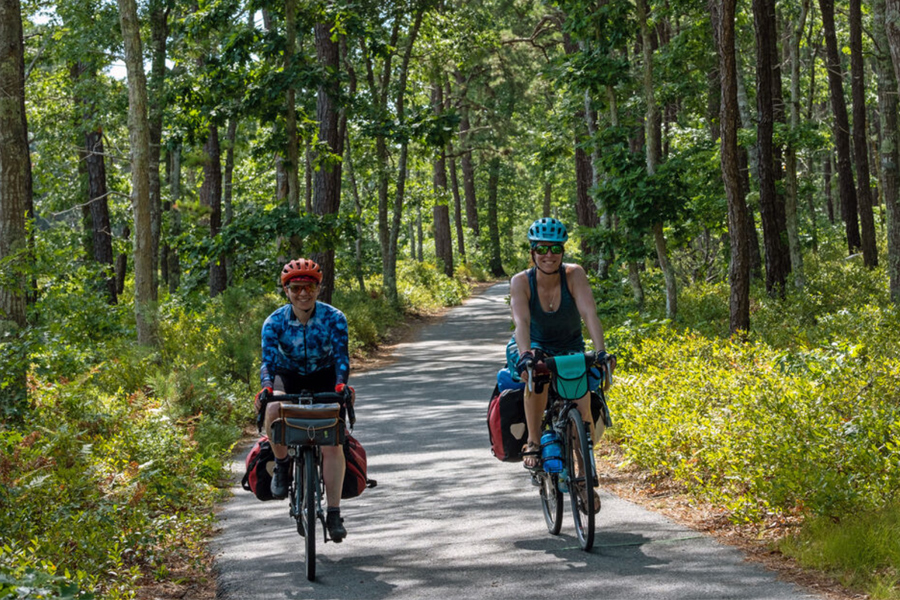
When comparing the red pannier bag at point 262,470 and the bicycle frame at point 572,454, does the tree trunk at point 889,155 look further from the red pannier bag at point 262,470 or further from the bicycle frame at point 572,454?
the red pannier bag at point 262,470

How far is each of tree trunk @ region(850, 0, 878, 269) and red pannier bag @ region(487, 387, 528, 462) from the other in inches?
850

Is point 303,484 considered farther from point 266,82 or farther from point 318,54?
point 318,54

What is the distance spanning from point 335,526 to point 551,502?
1669 mm

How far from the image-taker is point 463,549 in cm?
717

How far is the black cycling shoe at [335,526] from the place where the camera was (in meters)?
6.81

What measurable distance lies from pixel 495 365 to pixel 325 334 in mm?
13694

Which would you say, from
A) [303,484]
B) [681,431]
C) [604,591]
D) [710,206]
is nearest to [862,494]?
[604,591]

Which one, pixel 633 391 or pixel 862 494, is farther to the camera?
pixel 633 391

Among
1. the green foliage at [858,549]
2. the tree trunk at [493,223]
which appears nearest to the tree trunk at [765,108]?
the green foliage at [858,549]

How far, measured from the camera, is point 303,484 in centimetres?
686

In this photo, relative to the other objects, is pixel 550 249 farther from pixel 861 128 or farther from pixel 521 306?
pixel 861 128

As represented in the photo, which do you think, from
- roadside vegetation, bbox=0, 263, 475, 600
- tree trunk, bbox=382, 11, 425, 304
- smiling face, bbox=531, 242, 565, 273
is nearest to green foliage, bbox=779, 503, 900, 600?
smiling face, bbox=531, 242, 565, 273

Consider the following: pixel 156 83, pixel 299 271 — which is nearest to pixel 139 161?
pixel 156 83

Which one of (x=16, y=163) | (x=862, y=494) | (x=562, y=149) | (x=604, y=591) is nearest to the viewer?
(x=604, y=591)
